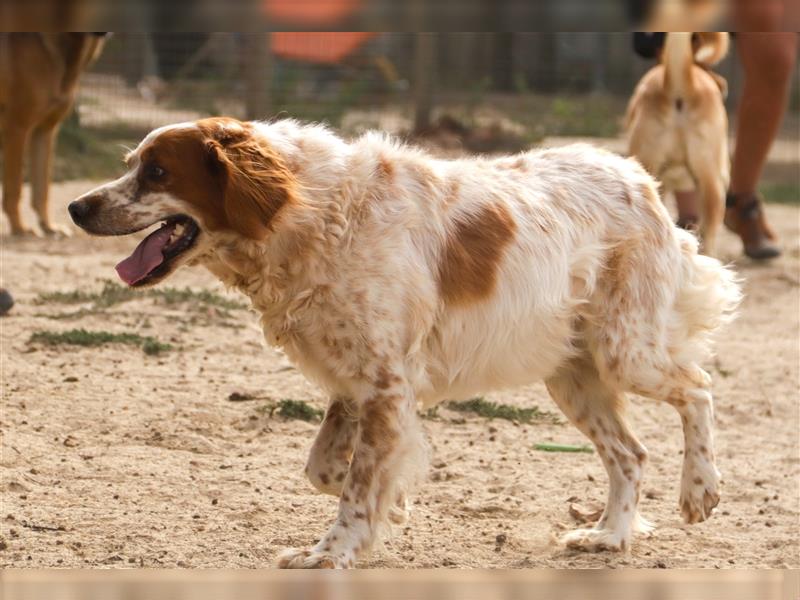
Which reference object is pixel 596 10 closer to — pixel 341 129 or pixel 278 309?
pixel 278 309

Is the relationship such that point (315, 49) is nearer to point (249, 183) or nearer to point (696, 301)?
point (696, 301)

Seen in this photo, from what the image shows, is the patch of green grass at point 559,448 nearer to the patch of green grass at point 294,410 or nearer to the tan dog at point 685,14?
the patch of green grass at point 294,410

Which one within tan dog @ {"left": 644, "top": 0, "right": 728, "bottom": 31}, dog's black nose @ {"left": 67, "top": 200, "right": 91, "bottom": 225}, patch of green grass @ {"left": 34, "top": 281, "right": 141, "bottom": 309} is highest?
tan dog @ {"left": 644, "top": 0, "right": 728, "bottom": 31}

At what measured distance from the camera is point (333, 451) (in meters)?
3.57

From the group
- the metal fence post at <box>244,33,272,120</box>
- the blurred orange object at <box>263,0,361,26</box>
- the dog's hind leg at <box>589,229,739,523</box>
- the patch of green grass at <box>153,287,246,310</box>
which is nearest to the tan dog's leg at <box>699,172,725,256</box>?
the patch of green grass at <box>153,287,246,310</box>

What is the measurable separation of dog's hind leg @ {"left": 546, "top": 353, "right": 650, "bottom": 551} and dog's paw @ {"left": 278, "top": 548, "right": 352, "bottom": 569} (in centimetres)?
89

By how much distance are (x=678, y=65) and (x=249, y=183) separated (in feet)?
16.9

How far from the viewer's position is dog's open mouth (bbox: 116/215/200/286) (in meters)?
3.24

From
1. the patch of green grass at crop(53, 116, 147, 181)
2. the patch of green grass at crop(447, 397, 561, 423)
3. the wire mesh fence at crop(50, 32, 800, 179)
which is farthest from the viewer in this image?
the wire mesh fence at crop(50, 32, 800, 179)

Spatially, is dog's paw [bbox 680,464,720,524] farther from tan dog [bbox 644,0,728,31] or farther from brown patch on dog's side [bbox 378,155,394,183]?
tan dog [bbox 644,0,728,31]

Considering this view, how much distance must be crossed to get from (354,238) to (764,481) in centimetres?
215

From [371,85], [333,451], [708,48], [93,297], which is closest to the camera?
[333,451]

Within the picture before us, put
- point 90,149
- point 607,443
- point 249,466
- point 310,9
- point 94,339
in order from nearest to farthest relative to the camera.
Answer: point 310,9
point 607,443
point 249,466
point 94,339
point 90,149

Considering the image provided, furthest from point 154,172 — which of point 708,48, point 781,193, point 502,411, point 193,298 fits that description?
point 781,193
